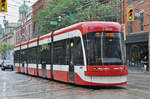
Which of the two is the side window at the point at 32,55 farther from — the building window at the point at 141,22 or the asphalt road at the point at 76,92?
the building window at the point at 141,22

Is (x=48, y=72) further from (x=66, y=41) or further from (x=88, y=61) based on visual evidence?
(x=88, y=61)

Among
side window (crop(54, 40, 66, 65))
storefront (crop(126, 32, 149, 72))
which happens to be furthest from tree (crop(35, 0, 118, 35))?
side window (crop(54, 40, 66, 65))

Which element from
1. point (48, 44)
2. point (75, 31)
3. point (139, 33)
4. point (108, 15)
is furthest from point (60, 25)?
point (75, 31)

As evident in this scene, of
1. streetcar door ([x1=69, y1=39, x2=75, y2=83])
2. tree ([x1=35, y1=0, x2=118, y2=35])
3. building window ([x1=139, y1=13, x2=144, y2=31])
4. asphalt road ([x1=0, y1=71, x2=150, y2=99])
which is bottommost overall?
asphalt road ([x1=0, y1=71, x2=150, y2=99])

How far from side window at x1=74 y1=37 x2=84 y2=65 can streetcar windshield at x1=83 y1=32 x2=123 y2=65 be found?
0.55 m

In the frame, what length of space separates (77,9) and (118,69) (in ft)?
79.1

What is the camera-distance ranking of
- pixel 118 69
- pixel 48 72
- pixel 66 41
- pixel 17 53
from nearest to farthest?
pixel 118 69
pixel 66 41
pixel 48 72
pixel 17 53

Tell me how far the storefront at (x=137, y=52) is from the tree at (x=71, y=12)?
13.4ft

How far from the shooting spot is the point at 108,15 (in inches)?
1479

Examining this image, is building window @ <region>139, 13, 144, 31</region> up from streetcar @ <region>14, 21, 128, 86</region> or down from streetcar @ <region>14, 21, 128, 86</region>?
up

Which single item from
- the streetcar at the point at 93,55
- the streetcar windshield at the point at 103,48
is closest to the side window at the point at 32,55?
the streetcar at the point at 93,55

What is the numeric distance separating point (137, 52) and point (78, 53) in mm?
24234

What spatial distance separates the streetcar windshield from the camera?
532 inches

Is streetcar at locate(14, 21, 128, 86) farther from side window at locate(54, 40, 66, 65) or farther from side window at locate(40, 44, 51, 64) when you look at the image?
side window at locate(40, 44, 51, 64)
